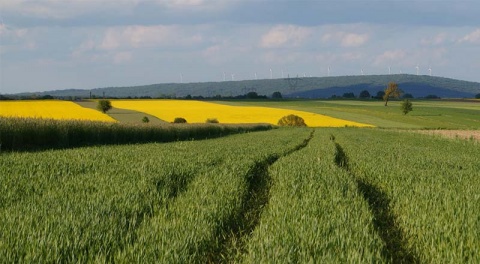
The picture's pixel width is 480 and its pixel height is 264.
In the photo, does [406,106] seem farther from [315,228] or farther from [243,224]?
[315,228]

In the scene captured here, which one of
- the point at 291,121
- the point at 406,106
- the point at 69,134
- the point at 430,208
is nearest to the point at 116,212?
the point at 430,208

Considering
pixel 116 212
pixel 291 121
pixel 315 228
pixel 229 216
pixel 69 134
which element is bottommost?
pixel 291 121

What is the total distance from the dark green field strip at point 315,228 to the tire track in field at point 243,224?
0.77 feet

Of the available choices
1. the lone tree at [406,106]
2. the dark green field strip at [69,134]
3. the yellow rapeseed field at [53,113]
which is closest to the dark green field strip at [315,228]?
the dark green field strip at [69,134]

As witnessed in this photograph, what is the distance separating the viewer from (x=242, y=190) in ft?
33.8

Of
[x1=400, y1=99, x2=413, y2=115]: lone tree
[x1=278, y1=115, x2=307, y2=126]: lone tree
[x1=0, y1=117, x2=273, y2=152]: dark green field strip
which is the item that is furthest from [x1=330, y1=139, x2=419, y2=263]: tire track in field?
[x1=400, y1=99, x2=413, y2=115]: lone tree

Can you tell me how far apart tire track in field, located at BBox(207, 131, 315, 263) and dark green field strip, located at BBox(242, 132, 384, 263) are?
236mm

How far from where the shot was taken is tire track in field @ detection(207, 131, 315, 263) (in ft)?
20.8

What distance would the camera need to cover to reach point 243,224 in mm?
8039

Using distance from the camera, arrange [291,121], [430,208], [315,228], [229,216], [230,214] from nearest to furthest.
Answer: [315,228]
[229,216]
[230,214]
[430,208]
[291,121]

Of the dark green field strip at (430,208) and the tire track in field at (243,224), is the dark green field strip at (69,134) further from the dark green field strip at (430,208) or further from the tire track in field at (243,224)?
the dark green field strip at (430,208)

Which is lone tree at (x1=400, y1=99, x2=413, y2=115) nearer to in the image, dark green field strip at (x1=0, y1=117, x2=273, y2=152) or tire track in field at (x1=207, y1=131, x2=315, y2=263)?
dark green field strip at (x1=0, y1=117, x2=273, y2=152)

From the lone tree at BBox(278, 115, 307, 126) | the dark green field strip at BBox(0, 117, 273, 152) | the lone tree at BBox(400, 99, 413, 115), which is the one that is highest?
the dark green field strip at BBox(0, 117, 273, 152)

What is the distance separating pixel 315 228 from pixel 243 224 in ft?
5.68
